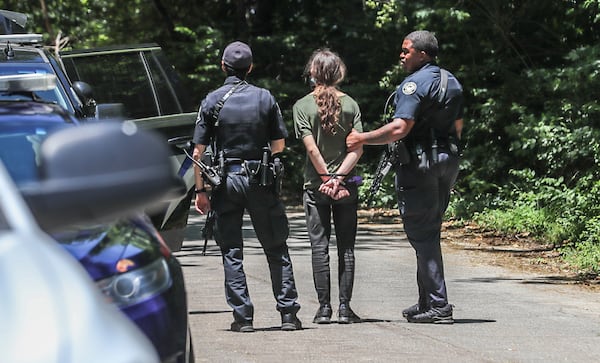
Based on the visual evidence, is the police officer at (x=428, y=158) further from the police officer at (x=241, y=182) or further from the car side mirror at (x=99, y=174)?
the car side mirror at (x=99, y=174)

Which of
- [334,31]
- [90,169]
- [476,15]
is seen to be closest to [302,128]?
[90,169]

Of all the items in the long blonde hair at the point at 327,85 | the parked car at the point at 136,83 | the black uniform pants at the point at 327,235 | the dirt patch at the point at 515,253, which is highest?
the long blonde hair at the point at 327,85

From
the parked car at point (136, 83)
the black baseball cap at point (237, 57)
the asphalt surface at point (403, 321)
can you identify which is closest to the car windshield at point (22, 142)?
the asphalt surface at point (403, 321)

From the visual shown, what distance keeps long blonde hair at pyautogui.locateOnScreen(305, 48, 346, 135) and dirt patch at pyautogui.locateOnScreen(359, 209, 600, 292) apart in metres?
3.29

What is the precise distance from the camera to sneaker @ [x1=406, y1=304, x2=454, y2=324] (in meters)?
8.38

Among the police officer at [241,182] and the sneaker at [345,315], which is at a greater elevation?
the police officer at [241,182]

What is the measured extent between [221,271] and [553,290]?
3.08m

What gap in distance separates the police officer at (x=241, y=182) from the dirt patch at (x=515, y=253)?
3446 millimetres

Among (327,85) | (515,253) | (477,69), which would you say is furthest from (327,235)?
(477,69)

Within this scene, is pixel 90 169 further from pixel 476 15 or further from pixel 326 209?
pixel 476 15

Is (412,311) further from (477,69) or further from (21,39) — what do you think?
(477,69)

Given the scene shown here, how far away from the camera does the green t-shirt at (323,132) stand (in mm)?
8367

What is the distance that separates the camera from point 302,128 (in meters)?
8.39

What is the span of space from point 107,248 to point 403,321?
4308mm
